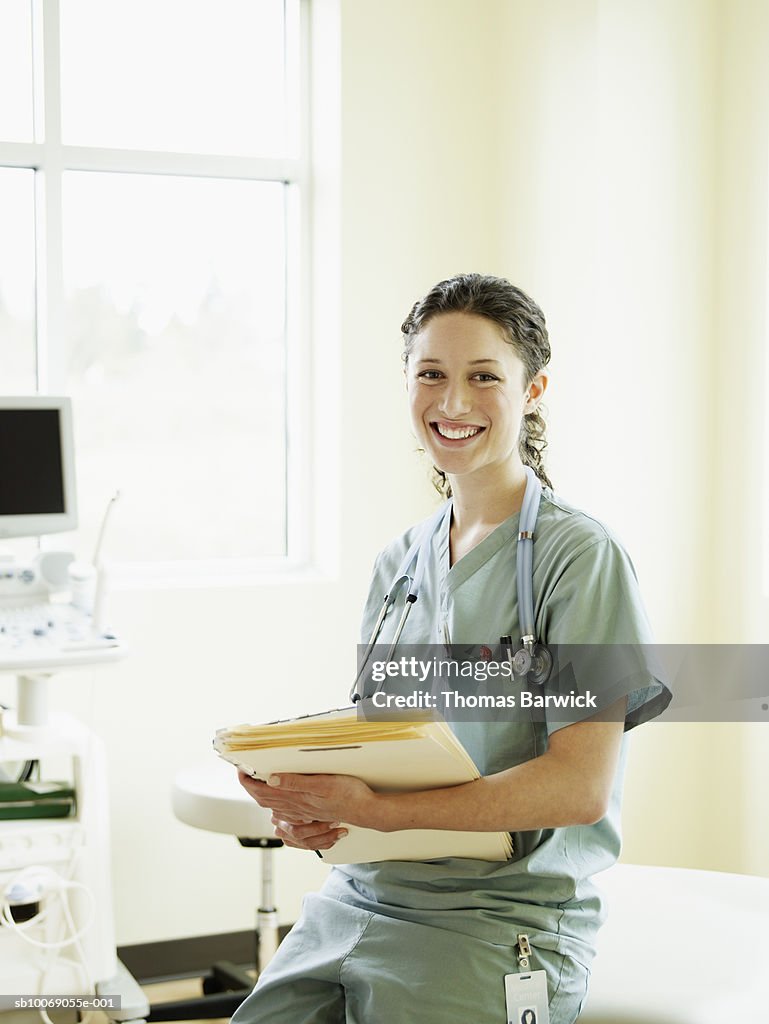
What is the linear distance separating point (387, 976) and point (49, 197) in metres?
2.18

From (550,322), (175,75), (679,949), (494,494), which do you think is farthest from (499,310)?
(175,75)

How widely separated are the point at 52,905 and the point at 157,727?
1.83 feet

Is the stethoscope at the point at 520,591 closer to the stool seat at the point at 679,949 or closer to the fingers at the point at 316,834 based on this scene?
the fingers at the point at 316,834

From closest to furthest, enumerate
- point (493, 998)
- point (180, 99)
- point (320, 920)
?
1. point (493, 998)
2. point (320, 920)
3. point (180, 99)

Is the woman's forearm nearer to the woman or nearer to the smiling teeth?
the woman

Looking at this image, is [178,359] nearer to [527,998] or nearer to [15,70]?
[15,70]

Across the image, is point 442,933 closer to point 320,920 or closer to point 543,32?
point 320,920

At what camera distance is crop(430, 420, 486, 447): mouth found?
145 centimetres

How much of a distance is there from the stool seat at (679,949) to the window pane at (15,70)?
86.0 inches

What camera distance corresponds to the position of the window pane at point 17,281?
9.68 ft

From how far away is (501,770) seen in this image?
1362 mm

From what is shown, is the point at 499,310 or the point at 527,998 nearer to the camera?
the point at 527,998

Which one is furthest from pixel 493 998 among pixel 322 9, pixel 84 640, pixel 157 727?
pixel 322 9

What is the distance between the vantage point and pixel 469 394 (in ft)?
4.75
